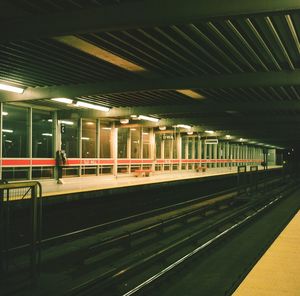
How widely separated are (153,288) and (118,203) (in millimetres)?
8905

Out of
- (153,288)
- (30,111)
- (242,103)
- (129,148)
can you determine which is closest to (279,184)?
(129,148)

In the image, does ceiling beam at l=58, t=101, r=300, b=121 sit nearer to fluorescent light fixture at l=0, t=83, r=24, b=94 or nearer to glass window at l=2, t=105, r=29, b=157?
glass window at l=2, t=105, r=29, b=157

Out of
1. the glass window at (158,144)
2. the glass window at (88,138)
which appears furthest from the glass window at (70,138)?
the glass window at (158,144)

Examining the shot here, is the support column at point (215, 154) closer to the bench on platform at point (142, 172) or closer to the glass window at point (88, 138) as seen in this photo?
the bench on platform at point (142, 172)

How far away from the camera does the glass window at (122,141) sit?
23.9 metres

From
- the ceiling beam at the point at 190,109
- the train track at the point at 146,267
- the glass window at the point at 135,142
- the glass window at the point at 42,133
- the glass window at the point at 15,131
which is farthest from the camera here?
the glass window at the point at 135,142

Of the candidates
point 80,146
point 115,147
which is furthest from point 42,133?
point 115,147

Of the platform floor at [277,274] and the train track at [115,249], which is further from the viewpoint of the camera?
the train track at [115,249]

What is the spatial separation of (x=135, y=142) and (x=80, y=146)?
6.16m

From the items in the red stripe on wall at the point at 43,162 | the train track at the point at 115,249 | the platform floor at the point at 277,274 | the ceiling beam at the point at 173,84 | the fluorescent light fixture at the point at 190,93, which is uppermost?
the fluorescent light fixture at the point at 190,93

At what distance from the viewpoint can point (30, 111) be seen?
1673cm

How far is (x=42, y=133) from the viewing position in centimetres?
1747

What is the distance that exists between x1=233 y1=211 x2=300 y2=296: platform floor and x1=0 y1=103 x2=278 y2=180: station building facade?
11.4m

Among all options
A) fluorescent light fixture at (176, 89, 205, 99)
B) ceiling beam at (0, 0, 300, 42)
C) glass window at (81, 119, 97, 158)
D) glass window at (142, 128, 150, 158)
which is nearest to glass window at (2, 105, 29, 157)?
glass window at (81, 119, 97, 158)
